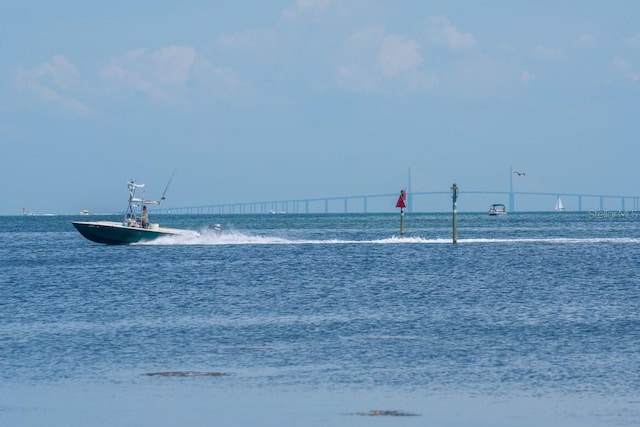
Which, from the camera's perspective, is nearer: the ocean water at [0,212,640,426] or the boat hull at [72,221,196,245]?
the ocean water at [0,212,640,426]

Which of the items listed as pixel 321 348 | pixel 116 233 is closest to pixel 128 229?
pixel 116 233

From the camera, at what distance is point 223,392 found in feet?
93.4

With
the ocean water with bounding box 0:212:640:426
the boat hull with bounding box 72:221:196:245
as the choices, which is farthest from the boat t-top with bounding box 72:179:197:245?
the ocean water with bounding box 0:212:640:426

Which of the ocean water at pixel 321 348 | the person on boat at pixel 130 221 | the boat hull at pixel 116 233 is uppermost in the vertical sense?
the person on boat at pixel 130 221

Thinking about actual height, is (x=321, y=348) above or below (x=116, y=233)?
below

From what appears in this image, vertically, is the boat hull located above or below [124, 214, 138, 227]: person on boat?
below

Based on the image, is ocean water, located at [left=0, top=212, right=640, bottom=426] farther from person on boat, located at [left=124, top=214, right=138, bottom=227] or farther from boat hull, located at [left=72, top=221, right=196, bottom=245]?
person on boat, located at [left=124, top=214, right=138, bottom=227]

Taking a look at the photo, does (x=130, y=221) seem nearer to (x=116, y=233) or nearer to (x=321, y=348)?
(x=116, y=233)

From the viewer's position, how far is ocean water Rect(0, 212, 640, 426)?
86.0ft

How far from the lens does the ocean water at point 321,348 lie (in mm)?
26219

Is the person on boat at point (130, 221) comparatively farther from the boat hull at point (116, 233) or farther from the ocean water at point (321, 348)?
the ocean water at point (321, 348)

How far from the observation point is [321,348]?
1426 inches

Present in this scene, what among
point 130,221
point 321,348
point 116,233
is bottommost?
point 321,348

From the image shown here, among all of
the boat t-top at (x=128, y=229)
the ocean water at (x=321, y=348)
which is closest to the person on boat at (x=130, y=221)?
the boat t-top at (x=128, y=229)
